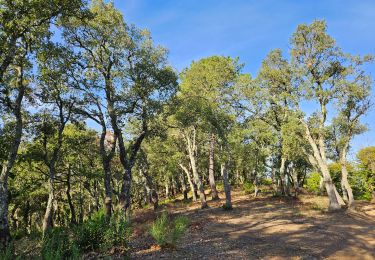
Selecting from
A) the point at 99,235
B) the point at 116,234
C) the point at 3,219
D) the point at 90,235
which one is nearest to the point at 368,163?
the point at 116,234

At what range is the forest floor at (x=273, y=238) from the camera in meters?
12.7

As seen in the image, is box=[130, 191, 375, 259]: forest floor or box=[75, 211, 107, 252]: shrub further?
box=[130, 191, 375, 259]: forest floor

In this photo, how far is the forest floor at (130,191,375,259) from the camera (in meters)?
12.7

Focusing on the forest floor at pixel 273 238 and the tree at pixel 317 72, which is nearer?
the forest floor at pixel 273 238

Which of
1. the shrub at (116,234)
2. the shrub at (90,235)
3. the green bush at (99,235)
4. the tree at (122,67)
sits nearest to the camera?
the shrub at (116,234)

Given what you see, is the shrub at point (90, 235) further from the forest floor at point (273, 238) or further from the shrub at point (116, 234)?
the forest floor at point (273, 238)

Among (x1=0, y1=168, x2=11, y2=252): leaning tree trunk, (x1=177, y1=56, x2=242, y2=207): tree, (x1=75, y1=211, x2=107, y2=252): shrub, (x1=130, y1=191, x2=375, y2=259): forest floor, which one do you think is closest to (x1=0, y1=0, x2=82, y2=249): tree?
(x1=0, y1=168, x2=11, y2=252): leaning tree trunk

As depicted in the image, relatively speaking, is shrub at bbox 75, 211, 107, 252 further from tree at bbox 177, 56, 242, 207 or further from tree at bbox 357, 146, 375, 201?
tree at bbox 357, 146, 375, 201

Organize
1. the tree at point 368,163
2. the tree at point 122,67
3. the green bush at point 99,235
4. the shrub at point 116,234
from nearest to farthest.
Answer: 1. the shrub at point 116,234
2. the green bush at point 99,235
3. the tree at point 122,67
4. the tree at point 368,163

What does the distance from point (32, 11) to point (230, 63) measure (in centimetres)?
2257

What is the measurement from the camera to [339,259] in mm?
12188

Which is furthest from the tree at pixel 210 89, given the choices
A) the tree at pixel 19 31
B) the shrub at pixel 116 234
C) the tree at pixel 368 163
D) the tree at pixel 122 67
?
the tree at pixel 368 163

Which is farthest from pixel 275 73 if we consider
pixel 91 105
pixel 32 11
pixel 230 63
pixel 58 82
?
pixel 32 11

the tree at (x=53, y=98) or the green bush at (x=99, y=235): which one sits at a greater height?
the tree at (x=53, y=98)
